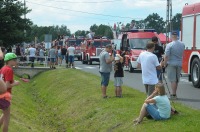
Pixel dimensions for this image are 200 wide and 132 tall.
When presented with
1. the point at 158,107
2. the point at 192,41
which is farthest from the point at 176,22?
the point at 158,107

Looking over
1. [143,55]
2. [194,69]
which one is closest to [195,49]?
[194,69]

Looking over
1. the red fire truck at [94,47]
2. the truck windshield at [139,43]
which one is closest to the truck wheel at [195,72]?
the truck windshield at [139,43]

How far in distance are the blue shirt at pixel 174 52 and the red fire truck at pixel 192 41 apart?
403cm

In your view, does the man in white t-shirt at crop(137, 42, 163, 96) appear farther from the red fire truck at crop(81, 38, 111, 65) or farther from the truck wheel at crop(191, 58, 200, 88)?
the red fire truck at crop(81, 38, 111, 65)

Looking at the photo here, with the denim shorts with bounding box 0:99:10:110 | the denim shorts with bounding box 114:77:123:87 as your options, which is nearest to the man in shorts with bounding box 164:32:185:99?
the denim shorts with bounding box 114:77:123:87

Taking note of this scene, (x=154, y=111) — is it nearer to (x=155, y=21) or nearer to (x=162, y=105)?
(x=162, y=105)

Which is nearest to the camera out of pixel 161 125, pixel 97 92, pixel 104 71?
pixel 161 125

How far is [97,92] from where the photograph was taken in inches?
656

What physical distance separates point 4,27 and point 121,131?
94.7 ft

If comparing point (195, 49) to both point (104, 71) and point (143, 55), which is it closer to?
point (104, 71)

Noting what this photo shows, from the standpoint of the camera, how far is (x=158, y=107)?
32.9ft

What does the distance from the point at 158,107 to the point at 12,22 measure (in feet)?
95.9

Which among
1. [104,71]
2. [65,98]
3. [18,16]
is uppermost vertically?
[18,16]

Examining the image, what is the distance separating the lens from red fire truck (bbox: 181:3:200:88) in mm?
18766
